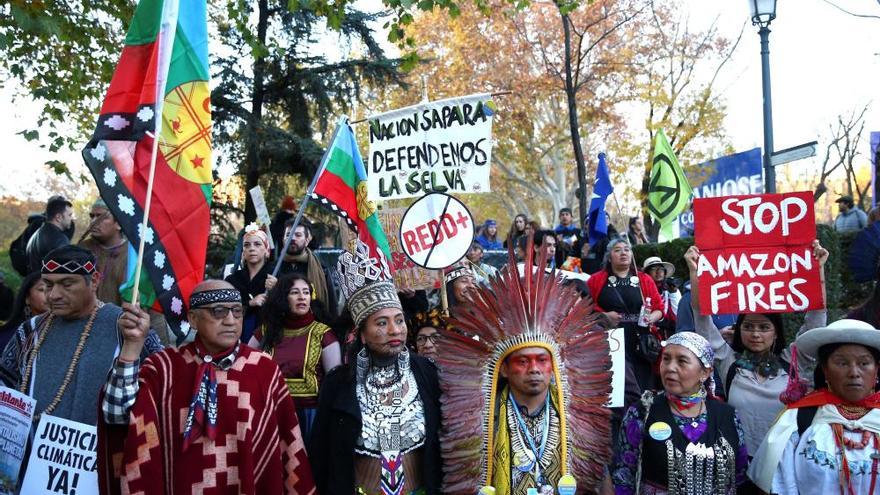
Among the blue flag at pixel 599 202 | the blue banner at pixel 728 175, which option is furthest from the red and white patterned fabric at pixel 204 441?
the blue banner at pixel 728 175

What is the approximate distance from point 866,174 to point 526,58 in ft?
104

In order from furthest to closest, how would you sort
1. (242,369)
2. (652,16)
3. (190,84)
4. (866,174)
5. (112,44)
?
(866,174)
(652,16)
(112,44)
(190,84)
(242,369)

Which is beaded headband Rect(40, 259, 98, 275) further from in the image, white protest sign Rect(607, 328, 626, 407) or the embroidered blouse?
white protest sign Rect(607, 328, 626, 407)

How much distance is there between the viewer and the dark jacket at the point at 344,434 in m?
4.08

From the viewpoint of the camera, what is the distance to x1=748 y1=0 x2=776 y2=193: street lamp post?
927cm

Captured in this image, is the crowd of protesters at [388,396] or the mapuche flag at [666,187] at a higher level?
the mapuche flag at [666,187]

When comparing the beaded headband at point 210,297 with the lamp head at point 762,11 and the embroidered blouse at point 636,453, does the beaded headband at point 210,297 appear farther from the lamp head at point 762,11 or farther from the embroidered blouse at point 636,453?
the lamp head at point 762,11

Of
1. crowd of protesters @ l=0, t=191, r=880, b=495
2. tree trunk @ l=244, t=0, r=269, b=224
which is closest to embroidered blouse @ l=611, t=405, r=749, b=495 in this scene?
crowd of protesters @ l=0, t=191, r=880, b=495

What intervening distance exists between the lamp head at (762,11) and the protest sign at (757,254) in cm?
490

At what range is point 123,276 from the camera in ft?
21.4

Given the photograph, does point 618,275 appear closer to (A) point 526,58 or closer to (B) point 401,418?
(B) point 401,418

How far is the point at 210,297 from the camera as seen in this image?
156 inches

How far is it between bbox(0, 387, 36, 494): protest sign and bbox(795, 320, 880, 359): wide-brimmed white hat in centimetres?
394

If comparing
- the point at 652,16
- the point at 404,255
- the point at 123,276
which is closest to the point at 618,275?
the point at 404,255
